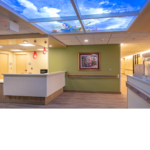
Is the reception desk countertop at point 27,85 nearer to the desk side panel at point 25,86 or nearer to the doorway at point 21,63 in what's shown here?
the desk side panel at point 25,86

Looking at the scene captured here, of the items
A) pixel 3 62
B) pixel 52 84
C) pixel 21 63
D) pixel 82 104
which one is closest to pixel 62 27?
pixel 52 84

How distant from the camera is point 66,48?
7242 millimetres

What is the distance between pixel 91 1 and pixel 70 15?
2.67 ft

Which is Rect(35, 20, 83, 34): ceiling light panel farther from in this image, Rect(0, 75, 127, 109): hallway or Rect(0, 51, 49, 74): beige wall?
Rect(0, 51, 49, 74): beige wall

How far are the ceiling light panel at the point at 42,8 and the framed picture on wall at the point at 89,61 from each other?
3.91 metres

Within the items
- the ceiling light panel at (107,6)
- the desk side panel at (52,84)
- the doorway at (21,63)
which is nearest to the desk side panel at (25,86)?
the desk side panel at (52,84)

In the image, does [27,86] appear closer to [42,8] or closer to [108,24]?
[42,8]

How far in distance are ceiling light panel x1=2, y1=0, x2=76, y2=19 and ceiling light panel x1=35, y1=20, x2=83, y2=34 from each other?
52 cm

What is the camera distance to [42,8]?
113 inches

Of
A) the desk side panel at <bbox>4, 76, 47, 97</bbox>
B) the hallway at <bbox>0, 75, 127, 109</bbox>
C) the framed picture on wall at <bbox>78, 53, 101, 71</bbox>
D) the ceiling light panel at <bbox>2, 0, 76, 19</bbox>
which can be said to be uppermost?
the ceiling light panel at <bbox>2, 0, 76, 19</bbox>

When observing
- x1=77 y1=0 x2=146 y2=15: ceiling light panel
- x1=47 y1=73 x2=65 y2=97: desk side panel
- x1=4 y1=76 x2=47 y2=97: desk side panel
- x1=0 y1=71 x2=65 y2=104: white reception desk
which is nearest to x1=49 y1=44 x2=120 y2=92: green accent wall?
x1=47 y1=73 x2=65 y2=97: desk side panel

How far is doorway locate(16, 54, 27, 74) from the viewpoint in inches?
376
